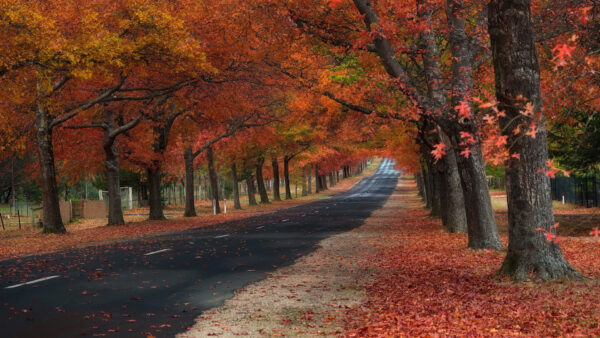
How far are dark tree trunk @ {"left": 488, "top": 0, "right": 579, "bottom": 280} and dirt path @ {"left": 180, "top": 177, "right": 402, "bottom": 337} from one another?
9.17 feet

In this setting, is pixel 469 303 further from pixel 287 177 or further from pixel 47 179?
pixel 287 177

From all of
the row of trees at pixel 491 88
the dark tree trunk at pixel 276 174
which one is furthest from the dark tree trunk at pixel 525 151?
the dark tree trunk at pixel 276 174

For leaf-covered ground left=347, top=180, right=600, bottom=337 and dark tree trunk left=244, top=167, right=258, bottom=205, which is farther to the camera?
dark tree trunk left=244, top=167, right=258, bottom=205

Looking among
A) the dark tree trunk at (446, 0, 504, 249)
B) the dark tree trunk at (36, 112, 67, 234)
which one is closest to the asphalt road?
the dark tree trunk at (446, 0, 504, 249)

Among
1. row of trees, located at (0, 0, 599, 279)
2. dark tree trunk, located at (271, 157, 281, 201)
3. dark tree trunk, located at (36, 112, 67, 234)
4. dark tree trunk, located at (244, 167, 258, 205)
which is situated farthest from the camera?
dark tree trunk, located at (271, 157, 281, 201)

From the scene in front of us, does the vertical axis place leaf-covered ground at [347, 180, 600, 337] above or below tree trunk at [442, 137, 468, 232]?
below

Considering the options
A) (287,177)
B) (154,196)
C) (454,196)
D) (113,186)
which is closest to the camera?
(454,196)

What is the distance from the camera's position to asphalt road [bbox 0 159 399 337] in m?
7.87

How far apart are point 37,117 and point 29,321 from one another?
20.1 m

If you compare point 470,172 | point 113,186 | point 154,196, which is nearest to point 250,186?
point 154,196

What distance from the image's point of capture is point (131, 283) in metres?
11.3

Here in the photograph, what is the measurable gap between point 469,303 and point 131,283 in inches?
238

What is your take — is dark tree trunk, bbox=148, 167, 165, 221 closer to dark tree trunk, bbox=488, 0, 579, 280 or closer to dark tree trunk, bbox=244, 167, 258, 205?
dark tree trunk, bbox=244, 167, 258, 205

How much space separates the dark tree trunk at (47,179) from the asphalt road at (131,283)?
23.9ft
